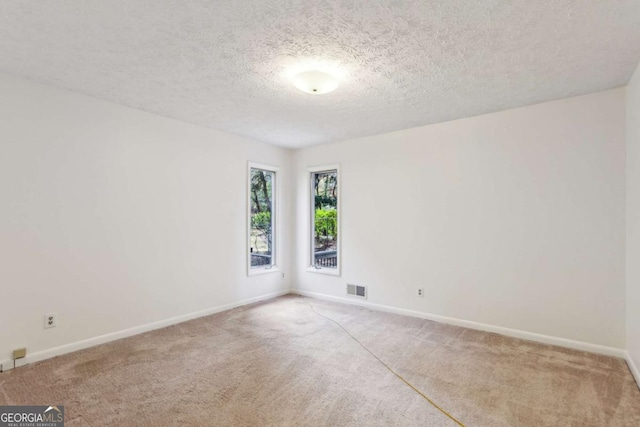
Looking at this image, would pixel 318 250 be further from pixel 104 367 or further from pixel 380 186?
pixel 104 367

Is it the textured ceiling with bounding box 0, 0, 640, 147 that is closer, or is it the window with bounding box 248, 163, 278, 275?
the textured ceiling with bounding box 0, 0, 640, 147

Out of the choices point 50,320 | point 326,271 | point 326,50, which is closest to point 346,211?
point 326,271

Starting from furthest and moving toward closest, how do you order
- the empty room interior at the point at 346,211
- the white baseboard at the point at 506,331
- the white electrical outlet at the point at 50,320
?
the white baseboard at the point at 506,331
the white electrical outlet at the point at 50,320
the empty room interior at the point at 346,211

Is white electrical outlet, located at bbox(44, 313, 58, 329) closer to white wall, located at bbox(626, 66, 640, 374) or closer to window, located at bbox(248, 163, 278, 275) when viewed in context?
window, located at bbox(248, 163, 278, 275)

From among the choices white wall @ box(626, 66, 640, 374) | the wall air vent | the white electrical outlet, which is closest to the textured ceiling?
white wall @ box(626, 66, 640, 374)

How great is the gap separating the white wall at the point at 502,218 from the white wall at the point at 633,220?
5.3 inches

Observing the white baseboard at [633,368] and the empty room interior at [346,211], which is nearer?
the empty room interior at [346,211]

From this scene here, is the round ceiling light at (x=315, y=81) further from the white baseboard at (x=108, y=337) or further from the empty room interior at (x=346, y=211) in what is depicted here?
the white baseboard at (x=108, y=337)

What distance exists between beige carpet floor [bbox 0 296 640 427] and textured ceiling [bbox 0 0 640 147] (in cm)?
245

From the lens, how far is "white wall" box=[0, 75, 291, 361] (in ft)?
9.12

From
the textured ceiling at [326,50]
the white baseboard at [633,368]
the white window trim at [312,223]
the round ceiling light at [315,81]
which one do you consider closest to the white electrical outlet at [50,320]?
the textured ceiling at [326,50]

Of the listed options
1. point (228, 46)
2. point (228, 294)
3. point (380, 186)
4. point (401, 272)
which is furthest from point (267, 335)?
point (228, 46)

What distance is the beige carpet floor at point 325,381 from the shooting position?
2.10m

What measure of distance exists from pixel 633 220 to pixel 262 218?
14.2ft
